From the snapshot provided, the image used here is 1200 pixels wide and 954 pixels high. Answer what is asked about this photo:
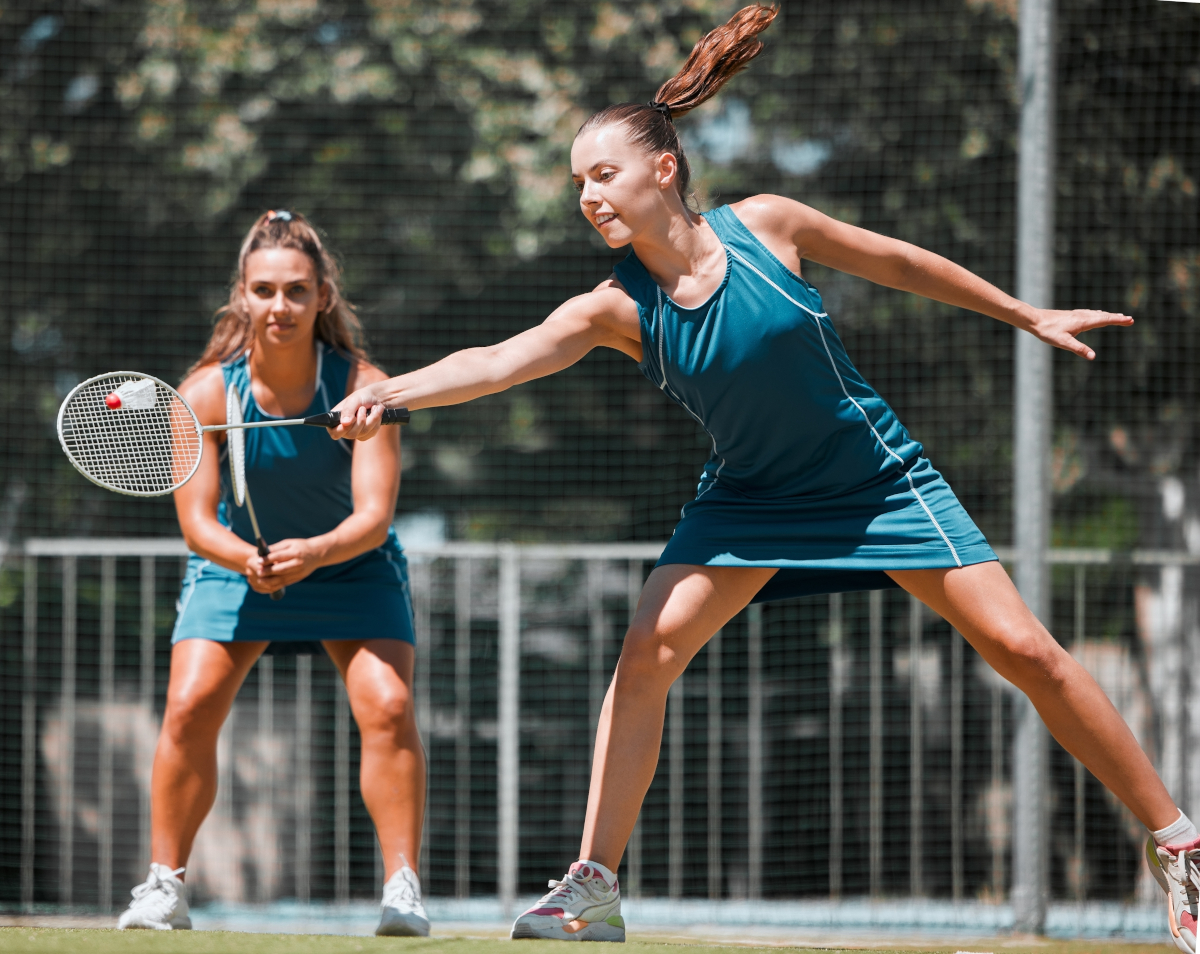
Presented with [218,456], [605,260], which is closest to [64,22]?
[605,260]

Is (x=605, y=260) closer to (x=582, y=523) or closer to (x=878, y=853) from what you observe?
(x=582, y=523)

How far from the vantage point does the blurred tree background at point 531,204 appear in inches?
272

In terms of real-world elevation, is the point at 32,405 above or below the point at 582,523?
above

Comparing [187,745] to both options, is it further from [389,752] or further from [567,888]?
[567,888]

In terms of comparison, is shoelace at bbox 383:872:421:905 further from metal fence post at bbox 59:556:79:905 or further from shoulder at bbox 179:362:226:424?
metal fence post at bbox 59:556:79:905

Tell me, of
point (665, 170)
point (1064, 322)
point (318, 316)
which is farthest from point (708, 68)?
point (318, 316)

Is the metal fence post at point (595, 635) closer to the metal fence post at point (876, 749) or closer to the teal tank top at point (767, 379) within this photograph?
the metal fence post at point (876, 749)

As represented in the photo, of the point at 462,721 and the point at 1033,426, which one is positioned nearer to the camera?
the point at 1033,426

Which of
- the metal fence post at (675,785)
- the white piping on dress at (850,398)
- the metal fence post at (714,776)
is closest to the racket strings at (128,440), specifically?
the white piping on dress at (850,398)

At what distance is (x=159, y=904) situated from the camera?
9.70 ft

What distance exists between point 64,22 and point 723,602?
253 inches

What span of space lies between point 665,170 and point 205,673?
1.67 m

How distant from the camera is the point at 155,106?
7125 millimetres

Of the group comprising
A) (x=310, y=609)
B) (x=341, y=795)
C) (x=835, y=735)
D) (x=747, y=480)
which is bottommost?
(x=341, y=795)
